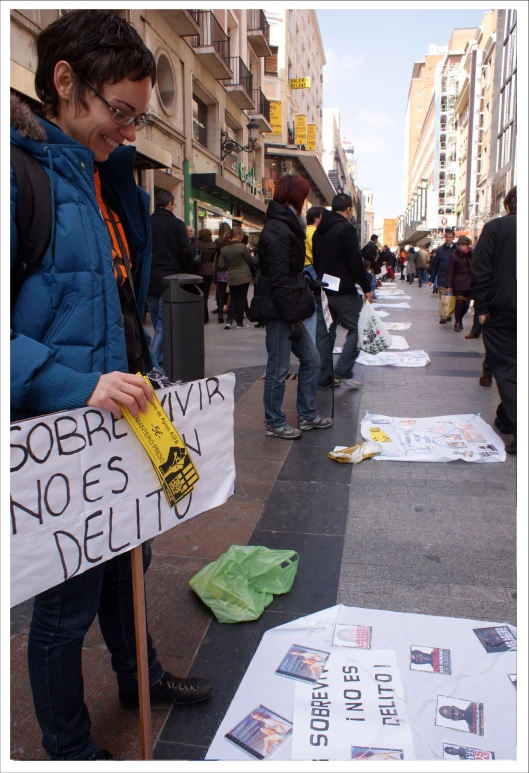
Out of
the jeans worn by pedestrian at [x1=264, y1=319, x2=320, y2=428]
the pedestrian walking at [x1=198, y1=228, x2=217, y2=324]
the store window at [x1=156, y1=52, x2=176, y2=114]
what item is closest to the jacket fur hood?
the jeans worn by pedestrian at [x1=264, y1=319, x2=320, y2=428]

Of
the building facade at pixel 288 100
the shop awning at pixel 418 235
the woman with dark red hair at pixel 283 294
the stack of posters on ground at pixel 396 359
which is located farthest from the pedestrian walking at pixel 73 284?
the shop awning at pixel 418 235

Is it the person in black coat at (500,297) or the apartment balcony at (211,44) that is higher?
the apartment balcony at (211,44)

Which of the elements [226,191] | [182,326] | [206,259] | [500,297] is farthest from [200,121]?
[500,297]

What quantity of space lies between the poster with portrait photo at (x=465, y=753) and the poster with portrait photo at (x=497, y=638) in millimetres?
482

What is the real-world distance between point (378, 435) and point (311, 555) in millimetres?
2093

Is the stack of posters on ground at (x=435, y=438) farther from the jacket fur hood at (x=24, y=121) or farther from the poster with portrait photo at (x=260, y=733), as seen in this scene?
the jacket fur hood at (x=24, y=121)

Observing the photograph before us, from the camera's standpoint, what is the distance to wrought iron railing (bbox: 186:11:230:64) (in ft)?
57.8

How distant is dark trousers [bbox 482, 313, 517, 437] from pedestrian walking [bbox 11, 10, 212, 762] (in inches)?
140

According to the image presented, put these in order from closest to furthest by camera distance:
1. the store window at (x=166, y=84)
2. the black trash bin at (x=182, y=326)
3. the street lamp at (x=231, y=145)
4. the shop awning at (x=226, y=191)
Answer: the black trash bin at (x=182, y=326) < the store window at (x=166, y=84) < the shop awning at (x=226, y=191) < the street lamp at (x=231, y=145)

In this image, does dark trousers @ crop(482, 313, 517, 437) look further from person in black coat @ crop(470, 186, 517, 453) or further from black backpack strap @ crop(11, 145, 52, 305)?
black backpack strap @ crop(11, 145, 52, 305)

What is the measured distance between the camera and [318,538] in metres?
3.27

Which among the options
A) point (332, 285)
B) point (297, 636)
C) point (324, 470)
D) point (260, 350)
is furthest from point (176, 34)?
point (297, 636)

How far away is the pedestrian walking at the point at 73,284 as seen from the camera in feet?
4.79

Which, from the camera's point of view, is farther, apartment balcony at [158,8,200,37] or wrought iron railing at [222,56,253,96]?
wrought iron railing at [222,56,253,96]
